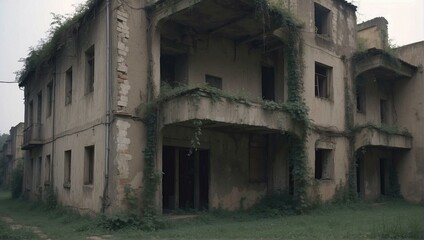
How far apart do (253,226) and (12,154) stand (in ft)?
102

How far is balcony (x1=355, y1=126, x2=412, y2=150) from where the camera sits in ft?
59.1

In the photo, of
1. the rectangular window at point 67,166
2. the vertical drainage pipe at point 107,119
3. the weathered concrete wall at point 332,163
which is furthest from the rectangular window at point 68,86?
the weathered concrete wall at point 332,163

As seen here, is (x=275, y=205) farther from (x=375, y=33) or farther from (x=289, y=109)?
(x=375, y=33)

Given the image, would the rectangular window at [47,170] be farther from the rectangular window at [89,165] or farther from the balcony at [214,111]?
the balcony at [214,111]

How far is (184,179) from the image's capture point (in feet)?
49.1

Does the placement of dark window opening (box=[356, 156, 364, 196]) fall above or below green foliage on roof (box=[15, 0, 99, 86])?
below

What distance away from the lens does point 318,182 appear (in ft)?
53.0

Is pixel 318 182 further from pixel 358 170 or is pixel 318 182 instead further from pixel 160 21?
pixel 160 21

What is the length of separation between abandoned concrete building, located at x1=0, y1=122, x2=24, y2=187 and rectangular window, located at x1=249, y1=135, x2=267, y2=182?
22.4 meters

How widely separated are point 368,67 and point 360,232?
412 inches

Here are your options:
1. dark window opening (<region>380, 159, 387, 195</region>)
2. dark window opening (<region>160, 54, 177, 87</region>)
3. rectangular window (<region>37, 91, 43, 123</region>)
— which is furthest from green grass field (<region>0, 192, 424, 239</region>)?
dark window opening (<region>380, 159, 387, 195</region>)

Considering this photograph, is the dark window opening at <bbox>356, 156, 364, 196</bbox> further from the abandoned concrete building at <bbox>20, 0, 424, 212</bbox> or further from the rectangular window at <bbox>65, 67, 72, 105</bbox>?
the rectangular window at <bbox>65, 67, 72, 105</bbox>

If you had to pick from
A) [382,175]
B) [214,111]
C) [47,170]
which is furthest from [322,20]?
[47,170]

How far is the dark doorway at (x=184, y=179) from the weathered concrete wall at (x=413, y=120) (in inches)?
451
